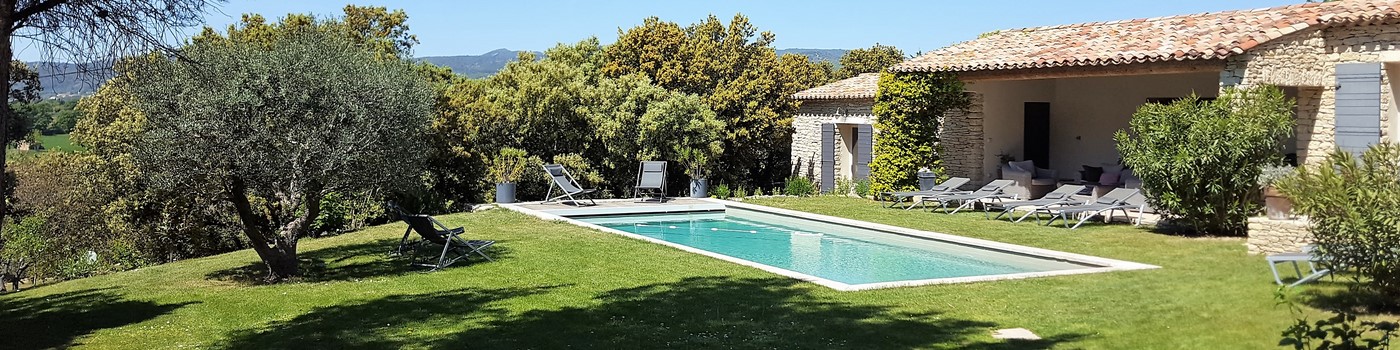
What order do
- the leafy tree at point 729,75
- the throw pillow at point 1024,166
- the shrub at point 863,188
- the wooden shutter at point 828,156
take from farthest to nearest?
1. the leafy tree at point 729,75
2. the wooden shutter at point 828,156
3. the shrub at point 863,188
4. the throw pillow at point 1024,166

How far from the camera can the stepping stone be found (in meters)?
6.40

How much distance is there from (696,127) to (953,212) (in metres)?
6.73

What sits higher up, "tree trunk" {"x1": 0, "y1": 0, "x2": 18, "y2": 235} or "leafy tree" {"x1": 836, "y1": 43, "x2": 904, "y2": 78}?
"leafy tree" {"x1": 836, "y1": 43, "x2": 904, "y2": 78}

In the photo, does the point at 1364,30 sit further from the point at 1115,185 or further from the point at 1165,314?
the point at 1165,314

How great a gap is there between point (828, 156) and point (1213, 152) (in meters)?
10.3

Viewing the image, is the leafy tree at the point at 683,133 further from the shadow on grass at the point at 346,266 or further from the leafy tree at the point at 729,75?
the shadow on grass at the point at 346,266

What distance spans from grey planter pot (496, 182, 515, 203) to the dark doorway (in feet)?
31.0

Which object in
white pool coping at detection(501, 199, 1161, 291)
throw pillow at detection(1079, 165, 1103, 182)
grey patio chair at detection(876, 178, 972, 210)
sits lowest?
white pool coping at detection(501, 199, 1161, 291)

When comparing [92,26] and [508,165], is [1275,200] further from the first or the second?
[508,165]

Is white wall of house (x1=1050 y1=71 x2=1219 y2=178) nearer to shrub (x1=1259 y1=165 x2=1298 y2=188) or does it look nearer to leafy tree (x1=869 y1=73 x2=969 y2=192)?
leafy tree (x1=869 y1=73 x2=969 y2=192)

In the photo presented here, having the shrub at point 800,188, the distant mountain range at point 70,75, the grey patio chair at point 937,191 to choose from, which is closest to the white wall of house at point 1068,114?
the grey patio chair at point 937,191

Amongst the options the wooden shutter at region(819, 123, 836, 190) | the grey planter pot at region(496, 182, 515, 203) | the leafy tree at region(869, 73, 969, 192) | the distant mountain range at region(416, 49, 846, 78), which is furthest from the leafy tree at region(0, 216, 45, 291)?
the leafy tree at region(869, 73, 969, 192)

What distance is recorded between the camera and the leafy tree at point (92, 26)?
20.6 ft

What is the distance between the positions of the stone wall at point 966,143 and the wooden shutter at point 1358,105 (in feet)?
20.8
